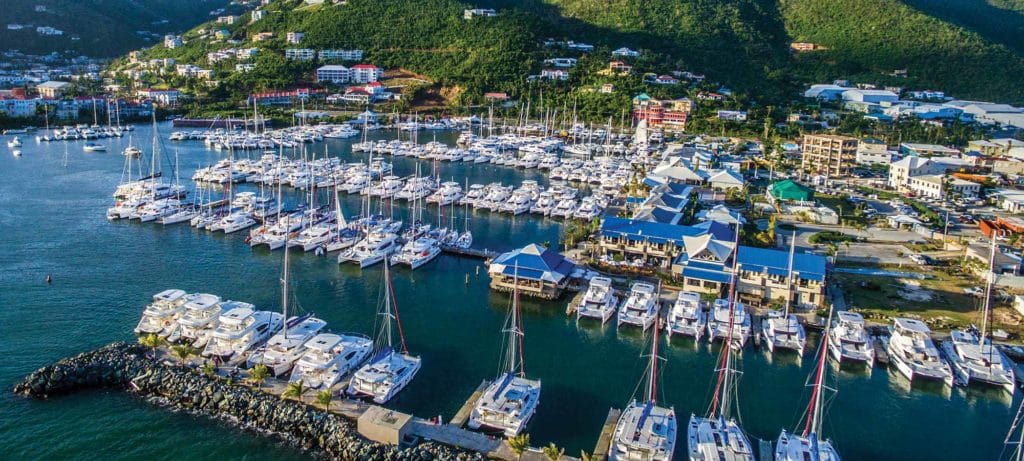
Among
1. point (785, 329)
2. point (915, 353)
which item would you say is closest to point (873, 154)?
point (915, 353)

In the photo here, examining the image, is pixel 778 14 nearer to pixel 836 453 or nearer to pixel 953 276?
pixel 953 276

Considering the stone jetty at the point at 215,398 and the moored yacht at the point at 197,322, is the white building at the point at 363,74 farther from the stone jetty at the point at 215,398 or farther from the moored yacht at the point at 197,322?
the stone jetty at the point at 215,398

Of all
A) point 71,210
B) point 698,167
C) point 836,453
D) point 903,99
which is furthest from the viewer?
point 903,99

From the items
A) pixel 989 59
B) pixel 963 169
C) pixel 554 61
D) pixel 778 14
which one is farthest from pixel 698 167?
pixel 778 14

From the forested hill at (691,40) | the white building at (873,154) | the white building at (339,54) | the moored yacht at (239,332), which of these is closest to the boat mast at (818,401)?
the moored yacht at (239,332)

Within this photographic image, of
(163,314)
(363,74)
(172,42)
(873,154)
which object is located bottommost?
(163,314)

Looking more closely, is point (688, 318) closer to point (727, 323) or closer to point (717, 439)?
point (727, 323)
